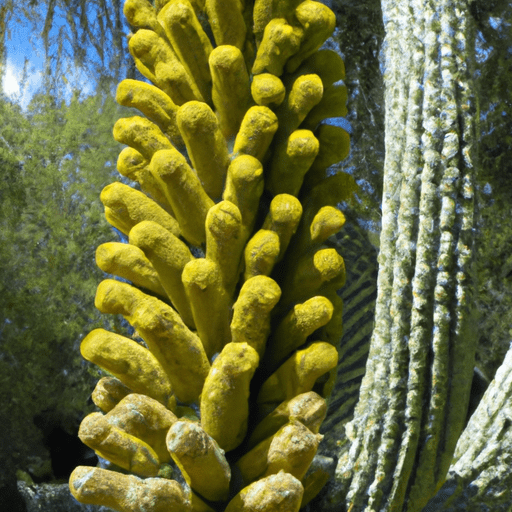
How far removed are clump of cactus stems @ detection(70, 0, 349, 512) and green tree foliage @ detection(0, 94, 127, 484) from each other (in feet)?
0.54

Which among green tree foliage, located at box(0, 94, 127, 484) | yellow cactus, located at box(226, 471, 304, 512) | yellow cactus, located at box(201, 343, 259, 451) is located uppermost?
green tree foliage, located at box(0, 94, 127, 484)

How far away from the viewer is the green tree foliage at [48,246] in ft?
2.16

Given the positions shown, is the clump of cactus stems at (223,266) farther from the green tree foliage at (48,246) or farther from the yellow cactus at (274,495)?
the green tree foliage at (48,246)

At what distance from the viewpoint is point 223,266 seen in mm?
477

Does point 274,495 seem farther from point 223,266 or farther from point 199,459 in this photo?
point 223,266

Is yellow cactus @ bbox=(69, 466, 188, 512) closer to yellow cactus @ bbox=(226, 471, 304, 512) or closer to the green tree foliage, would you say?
yellow cactus @ bbox=(226, 471, 304, 512)

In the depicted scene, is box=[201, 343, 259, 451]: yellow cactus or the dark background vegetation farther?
the dark background vegetation

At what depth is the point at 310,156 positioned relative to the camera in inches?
19.6

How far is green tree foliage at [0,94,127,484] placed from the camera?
2.16 ft

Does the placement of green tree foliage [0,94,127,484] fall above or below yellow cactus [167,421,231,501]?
Answer: above

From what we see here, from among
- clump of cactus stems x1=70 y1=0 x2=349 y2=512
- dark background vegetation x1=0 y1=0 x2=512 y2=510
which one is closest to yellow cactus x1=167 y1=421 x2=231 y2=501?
clump of cactus stems x1=70 y1=0 x2=349 y2=512

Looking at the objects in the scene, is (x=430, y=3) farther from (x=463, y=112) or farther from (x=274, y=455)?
(x=274, y=455)

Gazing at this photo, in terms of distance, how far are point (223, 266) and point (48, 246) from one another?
281 millimetres

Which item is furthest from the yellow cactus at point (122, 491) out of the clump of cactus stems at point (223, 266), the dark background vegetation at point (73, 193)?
the dark background vegetation at point (73, 193)
